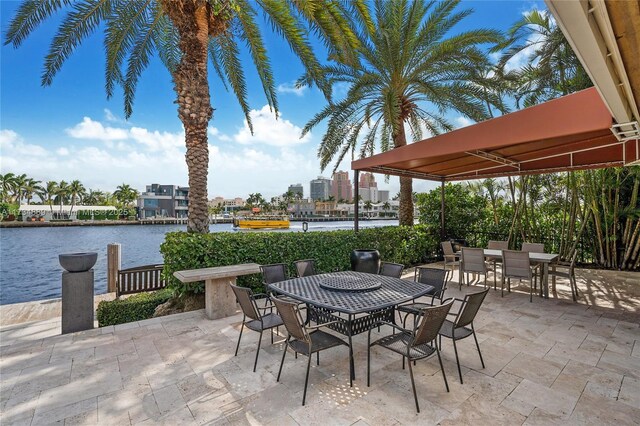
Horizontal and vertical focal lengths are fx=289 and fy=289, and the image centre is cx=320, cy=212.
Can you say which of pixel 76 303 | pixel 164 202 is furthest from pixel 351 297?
pixel 164 202

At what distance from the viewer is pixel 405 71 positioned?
Result: 819 centimetres

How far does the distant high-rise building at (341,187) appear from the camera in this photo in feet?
310

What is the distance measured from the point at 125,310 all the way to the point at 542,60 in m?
11.1

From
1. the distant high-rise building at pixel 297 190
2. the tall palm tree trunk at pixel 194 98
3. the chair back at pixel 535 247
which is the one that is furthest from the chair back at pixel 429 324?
the distant high-rise building at pixel 297 190

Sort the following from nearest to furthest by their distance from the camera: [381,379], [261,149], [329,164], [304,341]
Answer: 1. [304,341]
2. [381,379]
3. [329,164]
4. [261,149]

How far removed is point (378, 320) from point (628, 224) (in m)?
8.05

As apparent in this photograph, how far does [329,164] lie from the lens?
9.50 m

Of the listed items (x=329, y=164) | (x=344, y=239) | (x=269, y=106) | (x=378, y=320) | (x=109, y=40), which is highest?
(x=109, y=40)

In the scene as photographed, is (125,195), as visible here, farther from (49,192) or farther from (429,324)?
(429,324)

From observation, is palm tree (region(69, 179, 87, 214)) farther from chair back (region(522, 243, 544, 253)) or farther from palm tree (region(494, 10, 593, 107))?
chair back (region(522, 243, 544, 253))

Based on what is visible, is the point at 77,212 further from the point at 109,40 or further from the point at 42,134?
the point at 109,40

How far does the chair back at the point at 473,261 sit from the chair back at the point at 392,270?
7.21ft

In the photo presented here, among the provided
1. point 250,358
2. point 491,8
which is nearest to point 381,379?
point 250,358

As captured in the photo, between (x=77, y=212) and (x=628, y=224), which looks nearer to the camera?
(x=628, y=224)
